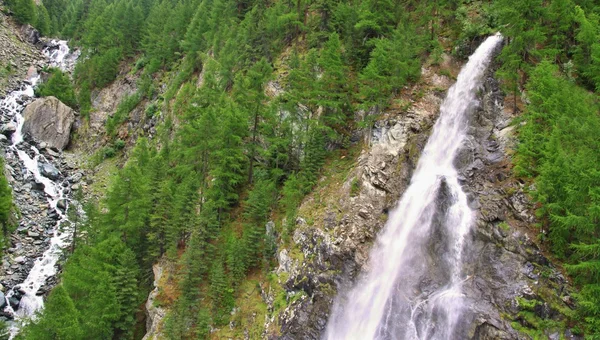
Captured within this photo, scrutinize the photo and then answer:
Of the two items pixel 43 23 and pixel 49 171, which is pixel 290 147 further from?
pixel 43 23

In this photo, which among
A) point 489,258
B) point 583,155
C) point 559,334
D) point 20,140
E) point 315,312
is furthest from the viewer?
point 20,140

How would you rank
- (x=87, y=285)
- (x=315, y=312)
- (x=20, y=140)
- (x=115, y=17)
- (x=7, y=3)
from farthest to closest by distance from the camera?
(x=7, y=3) → (x=115, y=17) → (x=20, y=140) → (x=87, y=285) → (x=315, y=312)

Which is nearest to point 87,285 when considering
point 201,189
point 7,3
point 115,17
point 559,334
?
point 201,189

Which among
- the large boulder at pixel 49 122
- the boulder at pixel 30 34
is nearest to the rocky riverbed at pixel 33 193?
the large boulder at pixel 49 122

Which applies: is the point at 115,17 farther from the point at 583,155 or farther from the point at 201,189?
the point at 583,155

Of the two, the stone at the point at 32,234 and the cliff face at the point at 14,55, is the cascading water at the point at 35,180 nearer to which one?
the stone at the point at 32,234

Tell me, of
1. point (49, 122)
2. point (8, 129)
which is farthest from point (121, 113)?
point (8, 129)

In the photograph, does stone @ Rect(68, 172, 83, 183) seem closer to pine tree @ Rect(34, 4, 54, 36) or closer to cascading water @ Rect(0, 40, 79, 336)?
cascading water @ Rect(0, 40, 79, 336)

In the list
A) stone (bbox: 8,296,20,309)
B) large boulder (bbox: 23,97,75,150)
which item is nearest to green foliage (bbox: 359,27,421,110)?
stone (bbox: 8,296,20,309)
